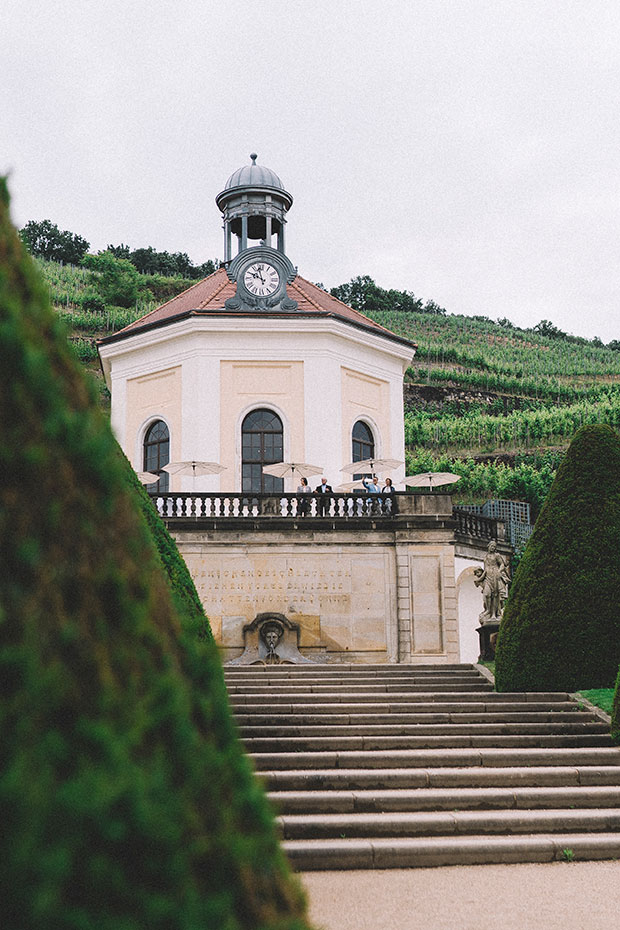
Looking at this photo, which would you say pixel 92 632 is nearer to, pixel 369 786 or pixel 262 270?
pixel 369 786

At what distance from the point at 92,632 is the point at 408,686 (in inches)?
584

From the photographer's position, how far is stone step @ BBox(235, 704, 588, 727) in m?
13.0

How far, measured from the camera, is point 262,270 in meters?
31.2

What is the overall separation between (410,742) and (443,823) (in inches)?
116

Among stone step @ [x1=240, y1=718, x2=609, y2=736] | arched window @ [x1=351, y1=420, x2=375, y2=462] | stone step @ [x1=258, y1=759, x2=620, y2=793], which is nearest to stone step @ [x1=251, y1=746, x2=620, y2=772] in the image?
stone step @ [x1=258, y1=759, x2=620, y2=793]

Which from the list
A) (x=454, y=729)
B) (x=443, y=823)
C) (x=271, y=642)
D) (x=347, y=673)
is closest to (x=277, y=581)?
(x=271, y=642)

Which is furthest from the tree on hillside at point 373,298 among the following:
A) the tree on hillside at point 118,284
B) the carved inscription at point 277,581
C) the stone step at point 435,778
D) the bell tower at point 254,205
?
the stone step at point 435,778

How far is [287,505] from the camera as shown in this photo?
24.2 m

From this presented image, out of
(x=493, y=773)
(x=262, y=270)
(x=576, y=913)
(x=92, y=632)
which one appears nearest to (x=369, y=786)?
(x=493, y=773)

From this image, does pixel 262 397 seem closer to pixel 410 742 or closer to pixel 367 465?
pixel 367 465

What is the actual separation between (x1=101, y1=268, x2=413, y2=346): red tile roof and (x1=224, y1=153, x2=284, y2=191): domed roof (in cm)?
321

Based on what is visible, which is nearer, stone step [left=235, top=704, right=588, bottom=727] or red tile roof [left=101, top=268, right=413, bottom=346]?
stone step [left=235, top=704, right=588, bottom=727]

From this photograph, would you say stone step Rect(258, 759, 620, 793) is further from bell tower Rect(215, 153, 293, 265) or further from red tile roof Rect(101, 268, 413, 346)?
bell tower Rect(215, 153, 293, 265)

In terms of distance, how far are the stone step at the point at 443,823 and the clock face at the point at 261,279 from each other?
76.1 ft
